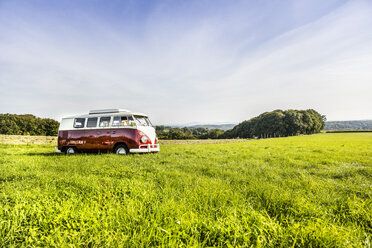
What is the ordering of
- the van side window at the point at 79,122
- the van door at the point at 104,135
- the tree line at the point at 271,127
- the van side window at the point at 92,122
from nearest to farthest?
the van door at the point at 104,135 < the van side window at the point at 92,122 < the van side window at the point at 79,122 < the tree line at the point at 271,127

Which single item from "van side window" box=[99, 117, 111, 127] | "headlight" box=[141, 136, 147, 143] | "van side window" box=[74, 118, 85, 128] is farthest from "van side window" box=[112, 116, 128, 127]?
"van side window" box=[74, 118, 85, 128]

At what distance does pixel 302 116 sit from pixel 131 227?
98.2 meters

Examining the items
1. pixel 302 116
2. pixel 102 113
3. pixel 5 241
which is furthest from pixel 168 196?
pixel 302 116

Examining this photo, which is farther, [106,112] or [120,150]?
[106,112]

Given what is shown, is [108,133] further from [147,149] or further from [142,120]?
[147,149]

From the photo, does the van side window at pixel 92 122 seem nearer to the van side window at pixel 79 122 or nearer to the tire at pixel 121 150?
the van side window at pixel 79 122

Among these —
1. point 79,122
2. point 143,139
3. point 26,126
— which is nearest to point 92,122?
point 79,122

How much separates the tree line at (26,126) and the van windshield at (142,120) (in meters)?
33.4

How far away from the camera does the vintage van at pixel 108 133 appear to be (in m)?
9.16

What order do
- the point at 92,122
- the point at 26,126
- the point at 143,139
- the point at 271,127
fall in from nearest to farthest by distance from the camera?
1. the point at 143,139
2. the point at 92,122
3. the point at 26,126
4. the point at 271,127

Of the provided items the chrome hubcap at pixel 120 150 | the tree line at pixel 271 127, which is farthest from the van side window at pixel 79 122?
the tree line at pixel 271 127

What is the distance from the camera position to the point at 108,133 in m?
9.43

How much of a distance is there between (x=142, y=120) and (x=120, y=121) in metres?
1.26

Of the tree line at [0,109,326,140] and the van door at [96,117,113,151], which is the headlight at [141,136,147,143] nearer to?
the van door at [96,117,113,151]
